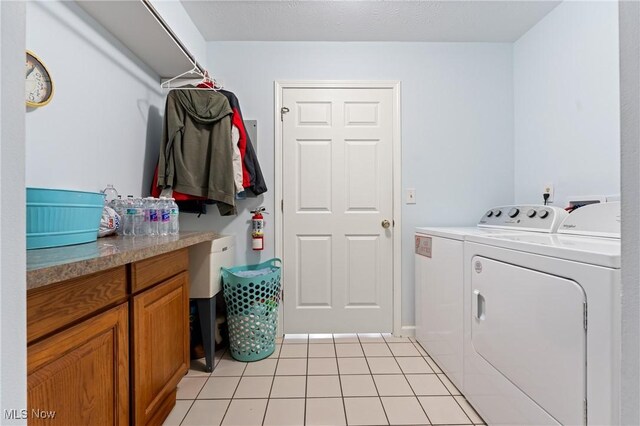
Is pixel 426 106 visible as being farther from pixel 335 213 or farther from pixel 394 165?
pixel 335 213

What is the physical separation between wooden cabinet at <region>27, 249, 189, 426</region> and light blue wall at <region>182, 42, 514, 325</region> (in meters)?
1.01

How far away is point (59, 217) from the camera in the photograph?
884 mm

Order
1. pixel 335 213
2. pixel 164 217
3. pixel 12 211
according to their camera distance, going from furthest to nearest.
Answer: pixel 335 213, pixel 164 217, pixel 12 211

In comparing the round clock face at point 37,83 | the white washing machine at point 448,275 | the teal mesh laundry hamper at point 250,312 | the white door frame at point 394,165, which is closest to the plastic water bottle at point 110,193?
the round clock face at point 37,83

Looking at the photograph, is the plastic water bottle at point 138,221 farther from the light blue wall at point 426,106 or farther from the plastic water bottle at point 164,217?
the light blue wall at point 426,106

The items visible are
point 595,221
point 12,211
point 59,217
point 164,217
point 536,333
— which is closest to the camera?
point 12,211

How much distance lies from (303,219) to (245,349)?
3.24ft

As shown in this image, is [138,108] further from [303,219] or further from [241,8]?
[303,219]

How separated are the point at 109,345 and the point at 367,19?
2305 mm

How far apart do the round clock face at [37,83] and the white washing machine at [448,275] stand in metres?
1.97

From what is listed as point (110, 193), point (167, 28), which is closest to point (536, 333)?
point (110, 193)

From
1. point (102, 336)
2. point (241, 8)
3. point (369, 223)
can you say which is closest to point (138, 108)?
point (241, 8)

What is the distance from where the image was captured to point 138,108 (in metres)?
1.77

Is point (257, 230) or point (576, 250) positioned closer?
point (576, 250)
